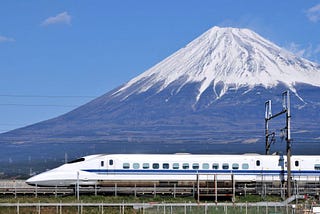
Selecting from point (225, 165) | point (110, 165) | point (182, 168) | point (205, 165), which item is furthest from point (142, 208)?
point (225, 165)

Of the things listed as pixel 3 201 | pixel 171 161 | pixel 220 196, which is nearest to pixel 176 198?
pixel 220 196

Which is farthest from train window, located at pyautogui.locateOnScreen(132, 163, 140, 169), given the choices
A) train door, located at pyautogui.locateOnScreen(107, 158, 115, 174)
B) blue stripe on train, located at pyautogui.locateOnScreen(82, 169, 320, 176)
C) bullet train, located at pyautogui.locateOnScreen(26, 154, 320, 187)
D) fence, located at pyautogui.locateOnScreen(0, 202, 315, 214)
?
fence, located at pyautogui.locateOnScreen(0, 202, 315, 214)

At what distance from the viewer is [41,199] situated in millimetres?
59500

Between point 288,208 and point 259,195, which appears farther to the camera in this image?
point 259,195

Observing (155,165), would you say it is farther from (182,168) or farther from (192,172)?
(192,172)

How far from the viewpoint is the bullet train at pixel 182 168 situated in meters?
69.2

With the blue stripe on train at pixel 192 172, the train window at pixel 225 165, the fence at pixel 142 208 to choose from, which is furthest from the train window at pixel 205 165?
the fence at pixel 142 208

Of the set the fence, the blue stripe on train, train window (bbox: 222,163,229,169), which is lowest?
the fence

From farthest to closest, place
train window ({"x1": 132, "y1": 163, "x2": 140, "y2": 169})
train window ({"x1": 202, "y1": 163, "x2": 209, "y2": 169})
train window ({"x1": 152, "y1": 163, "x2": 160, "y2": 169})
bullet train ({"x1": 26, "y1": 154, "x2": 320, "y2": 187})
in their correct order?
train window ({"x1": 202, "y1": 163, "x2": 209, "y2": 169}) → train window ({"x1": 152, "y1": 163, "x2": 160, "y2": 169}) → train window ({"x1": 132, "y1": 163, "x2": 140, "y2": 169}) → bullet train ({"x1": 26, "y1": 154, "x2": 320, "y2": 187})

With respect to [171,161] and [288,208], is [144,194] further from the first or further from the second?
[288,208]

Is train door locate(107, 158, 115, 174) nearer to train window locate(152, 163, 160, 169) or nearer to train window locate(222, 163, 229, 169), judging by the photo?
train window locate(152, 163, 160, 169)

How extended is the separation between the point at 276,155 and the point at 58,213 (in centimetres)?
2553

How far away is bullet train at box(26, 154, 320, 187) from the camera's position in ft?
227

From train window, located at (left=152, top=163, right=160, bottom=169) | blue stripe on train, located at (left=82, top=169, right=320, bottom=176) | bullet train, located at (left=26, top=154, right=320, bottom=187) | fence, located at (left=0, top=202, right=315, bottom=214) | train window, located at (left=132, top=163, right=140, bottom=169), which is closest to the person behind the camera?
fence, located at (left=0, top=202, right=315, bottom=214)
